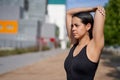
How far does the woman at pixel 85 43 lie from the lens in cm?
301

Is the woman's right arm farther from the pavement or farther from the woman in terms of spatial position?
the pavement

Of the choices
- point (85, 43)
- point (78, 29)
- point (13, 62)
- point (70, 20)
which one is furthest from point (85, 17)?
point (13, 62)

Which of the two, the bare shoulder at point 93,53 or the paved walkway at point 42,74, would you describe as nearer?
the bare shoulder at point 93,53

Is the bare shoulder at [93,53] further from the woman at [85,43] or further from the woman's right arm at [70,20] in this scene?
the woman's right arm at [70,20]

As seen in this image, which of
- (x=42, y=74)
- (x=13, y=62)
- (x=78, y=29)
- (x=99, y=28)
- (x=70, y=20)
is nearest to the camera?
(x=99, y=28)

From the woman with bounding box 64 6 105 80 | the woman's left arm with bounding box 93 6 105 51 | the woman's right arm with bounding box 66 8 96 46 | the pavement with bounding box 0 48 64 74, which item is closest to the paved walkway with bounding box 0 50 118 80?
the pavement with bounding box 0 48 64 74

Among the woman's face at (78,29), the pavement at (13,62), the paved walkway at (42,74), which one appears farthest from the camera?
the pavement at (13,62)

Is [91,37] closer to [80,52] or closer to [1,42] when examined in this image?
[80,52]

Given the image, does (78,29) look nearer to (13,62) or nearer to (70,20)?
(70,20)

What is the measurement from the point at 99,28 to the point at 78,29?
0.19 meters

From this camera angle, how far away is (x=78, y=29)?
309 cm

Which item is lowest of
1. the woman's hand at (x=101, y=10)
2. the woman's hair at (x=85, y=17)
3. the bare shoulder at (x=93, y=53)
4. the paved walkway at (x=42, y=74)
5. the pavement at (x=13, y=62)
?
the pavement at (x=13, y=62)

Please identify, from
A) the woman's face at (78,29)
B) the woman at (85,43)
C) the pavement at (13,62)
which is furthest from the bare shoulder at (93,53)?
the pavement at (13,62)

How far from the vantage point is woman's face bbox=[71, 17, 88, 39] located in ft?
10.2
